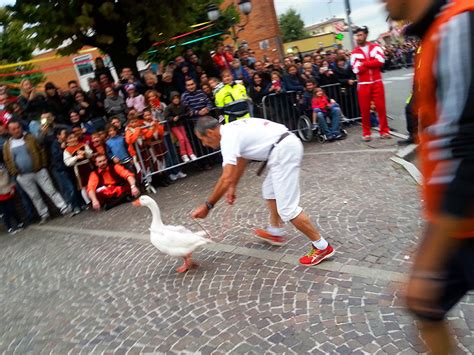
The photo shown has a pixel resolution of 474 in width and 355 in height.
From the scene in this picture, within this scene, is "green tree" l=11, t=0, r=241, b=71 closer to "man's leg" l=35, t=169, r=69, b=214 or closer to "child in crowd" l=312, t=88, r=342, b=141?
"man's leg" l=35, t=169, r=69, b=214


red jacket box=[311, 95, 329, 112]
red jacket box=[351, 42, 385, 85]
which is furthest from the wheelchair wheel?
red jacket box=[351, 42, 385, 85]

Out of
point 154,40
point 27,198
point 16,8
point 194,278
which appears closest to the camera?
point 194,278

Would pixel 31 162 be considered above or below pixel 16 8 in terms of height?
below

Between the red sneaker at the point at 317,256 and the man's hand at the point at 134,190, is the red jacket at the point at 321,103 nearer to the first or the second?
the man's hand at the point at 134,190

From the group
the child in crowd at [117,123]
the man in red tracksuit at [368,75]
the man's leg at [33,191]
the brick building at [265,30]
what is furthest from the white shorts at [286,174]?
the brick building at [265,30]

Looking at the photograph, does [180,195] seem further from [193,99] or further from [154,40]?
[154,40]

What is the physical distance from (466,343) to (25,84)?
33.4ft

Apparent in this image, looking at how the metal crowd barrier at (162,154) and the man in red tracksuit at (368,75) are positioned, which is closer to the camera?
the man in red tracksuit at (368,75)

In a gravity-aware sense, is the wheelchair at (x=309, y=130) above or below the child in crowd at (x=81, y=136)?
below

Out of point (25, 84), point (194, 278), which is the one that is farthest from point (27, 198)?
point (194, 278)

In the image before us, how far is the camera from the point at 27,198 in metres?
8.76

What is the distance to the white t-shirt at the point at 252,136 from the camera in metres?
3.99

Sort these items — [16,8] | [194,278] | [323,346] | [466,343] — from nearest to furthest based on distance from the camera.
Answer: [466,343], [323,346], [194,278], [16,8]

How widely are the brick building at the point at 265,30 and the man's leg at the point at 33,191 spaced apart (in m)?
30.6
